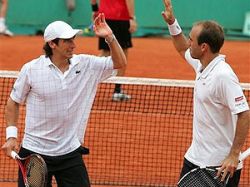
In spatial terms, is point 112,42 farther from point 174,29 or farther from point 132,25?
point 132,25

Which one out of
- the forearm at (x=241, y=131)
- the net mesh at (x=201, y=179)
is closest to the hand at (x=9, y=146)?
the net mesh at (x=201, y=179)

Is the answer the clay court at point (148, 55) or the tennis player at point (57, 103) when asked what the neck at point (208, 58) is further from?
the clay court at point (148, 55)

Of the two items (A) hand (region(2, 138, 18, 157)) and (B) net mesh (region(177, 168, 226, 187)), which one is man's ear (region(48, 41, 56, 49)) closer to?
(A) hand (region(2, 138, 18, 157))

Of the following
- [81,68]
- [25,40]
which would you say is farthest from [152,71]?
[81,68]

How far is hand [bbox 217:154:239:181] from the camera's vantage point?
17.6 feet

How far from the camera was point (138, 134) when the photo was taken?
10.1 m

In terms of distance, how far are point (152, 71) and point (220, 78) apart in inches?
396

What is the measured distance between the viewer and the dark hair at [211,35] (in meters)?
5.53

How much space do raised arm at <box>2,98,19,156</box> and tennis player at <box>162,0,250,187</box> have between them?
1307 mm

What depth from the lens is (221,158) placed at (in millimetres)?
5637

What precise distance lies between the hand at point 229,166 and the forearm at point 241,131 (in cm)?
3

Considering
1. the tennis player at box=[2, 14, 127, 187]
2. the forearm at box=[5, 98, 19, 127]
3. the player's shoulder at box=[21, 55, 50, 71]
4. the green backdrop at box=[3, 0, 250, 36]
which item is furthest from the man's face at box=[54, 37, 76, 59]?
the green backdrop at box=[3, 0, 250, 36]

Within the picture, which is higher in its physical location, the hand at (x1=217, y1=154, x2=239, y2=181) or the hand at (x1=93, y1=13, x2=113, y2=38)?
the hand at (x1=93, y1=13, x2=113, y2=38)

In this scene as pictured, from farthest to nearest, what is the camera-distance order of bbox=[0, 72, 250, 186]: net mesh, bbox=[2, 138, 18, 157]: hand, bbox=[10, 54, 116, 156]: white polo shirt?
1. bbox=[0, 72, 250, 186]: net mesh
2. bbox=[10, 54, 116, 156]: white polo shirt
3. bbox=[2, 138, 18, 157]: hand
